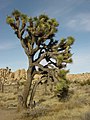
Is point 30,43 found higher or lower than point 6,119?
higher

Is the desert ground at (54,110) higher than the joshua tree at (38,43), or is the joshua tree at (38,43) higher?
the joshua tree at (38,43)

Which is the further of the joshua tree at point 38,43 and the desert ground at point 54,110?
the joshua tree at point 38,43

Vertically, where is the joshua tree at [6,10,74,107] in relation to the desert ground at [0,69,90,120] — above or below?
above

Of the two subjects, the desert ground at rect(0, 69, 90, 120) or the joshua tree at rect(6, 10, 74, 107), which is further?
the joshua tree at rect(6, 10, 74, 107)

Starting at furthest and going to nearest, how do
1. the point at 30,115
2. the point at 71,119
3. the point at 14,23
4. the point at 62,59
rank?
1. the point at 14,23
2. the point at 62,59
3. the point at 30,115
4. the point at 71,119

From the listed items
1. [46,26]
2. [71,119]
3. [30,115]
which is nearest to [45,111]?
[30,115]

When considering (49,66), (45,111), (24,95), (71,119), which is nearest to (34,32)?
(49,66)

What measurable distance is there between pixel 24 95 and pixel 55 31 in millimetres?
4630

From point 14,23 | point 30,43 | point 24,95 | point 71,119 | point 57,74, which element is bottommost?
point 71,119

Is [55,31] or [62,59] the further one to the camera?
[55,31]

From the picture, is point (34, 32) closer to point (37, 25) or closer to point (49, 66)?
point (37, 25)

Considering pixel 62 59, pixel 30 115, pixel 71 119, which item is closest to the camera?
pixel 71 119

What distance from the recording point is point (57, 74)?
55.4ft

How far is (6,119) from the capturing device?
12844 mm
